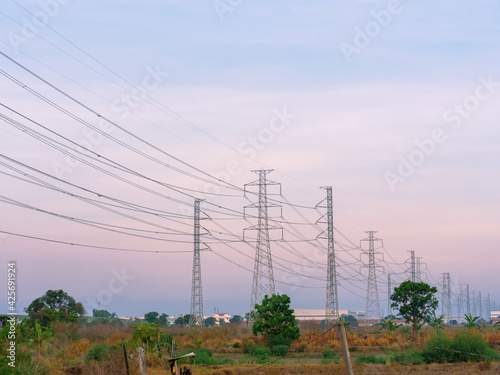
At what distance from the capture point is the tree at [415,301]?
7119cm

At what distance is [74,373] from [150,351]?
1020 cm

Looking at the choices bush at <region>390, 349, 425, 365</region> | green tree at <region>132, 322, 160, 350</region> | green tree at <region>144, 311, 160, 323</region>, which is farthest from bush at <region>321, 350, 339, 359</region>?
green tree at <region>144, 311, 160, 323</region>

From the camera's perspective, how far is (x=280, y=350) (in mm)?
56656

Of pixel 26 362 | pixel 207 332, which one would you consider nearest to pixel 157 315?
pixel 207 332

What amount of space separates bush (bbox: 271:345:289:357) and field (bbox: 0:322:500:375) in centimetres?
24

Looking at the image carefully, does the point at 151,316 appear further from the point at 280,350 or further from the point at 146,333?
the point at 146,333

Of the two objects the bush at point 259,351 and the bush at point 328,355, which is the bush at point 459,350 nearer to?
the bush at point 328,355

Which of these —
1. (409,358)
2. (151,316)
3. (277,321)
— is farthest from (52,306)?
(151,316)

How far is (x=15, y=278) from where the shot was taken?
2319 centimetres

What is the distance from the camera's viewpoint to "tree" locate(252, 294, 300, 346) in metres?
60.4

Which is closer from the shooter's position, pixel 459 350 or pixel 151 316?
pixel 459 350

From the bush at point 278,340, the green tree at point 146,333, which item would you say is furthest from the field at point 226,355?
the bush at point 278,340

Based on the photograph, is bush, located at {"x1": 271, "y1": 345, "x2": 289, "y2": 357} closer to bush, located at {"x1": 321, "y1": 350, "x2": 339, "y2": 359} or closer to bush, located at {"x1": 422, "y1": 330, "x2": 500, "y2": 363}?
A: bush, located at {"x1": 321, "y1": 350, "x2": 339, "y2": 359}

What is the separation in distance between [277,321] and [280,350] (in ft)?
13.3
